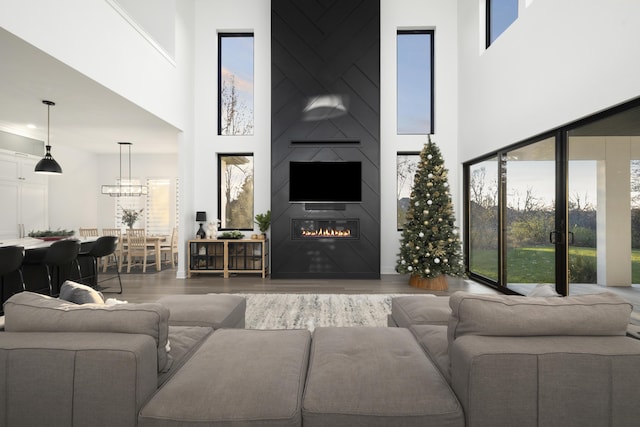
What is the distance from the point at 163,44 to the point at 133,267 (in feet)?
15.8

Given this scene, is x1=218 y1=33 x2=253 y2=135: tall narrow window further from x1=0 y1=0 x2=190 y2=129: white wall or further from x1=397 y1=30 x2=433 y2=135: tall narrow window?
x1=397 y1=30 x2=433 y2=135: tall narrow window

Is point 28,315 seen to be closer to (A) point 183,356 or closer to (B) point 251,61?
(A) point 183,356

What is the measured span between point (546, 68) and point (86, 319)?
5.01m

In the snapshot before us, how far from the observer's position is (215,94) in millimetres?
7191

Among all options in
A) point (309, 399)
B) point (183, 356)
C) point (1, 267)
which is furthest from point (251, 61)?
point (309, 399)

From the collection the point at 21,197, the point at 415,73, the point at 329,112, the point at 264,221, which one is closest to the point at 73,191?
the point at 21,197

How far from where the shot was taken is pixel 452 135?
700 cm

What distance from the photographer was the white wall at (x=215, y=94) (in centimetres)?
714

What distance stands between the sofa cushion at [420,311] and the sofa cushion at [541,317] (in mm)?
1017

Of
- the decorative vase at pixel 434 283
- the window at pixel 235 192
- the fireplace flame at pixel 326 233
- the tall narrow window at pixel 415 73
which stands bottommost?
the decorative vase at pixel 434 283

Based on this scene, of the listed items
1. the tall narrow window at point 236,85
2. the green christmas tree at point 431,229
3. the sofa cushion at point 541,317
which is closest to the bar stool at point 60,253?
the tall narrow window at point 236,85

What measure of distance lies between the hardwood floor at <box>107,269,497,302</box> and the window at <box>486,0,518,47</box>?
4.10 meters

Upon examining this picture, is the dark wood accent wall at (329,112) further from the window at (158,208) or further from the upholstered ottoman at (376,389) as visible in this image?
the upholstered ottoman at (376,389)

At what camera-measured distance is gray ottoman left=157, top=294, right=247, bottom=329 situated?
8.09 feet
